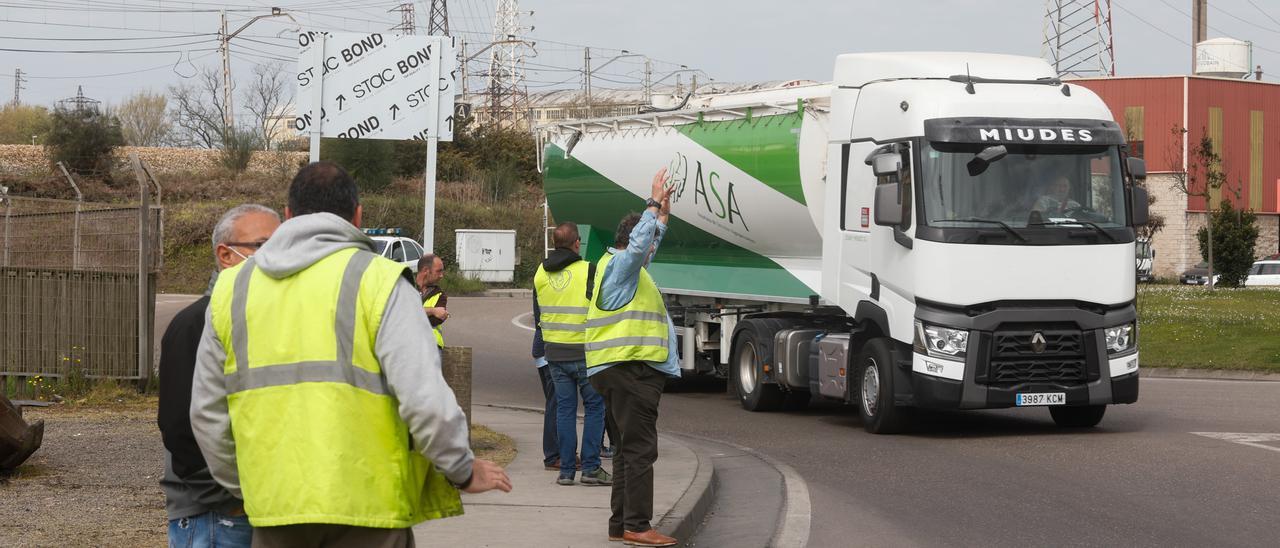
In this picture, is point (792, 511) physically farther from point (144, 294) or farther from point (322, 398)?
point (144, 294)

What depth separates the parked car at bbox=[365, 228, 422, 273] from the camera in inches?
1340

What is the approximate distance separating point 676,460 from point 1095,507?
→ 3323 mm

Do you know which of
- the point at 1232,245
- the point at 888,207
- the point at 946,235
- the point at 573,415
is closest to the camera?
the point at 573,415

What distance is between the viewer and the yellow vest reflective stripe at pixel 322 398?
3.92 meters

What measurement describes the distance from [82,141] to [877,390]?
161ft

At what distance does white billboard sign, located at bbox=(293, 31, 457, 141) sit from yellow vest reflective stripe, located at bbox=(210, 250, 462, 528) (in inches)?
279

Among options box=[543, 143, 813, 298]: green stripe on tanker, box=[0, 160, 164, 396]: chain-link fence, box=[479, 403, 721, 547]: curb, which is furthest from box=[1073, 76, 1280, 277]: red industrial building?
box=[479, 403, 721, 547]: curb

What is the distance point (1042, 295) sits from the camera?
→ 13.0 m

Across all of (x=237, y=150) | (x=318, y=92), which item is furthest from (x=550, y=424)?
(x=237, y=150)

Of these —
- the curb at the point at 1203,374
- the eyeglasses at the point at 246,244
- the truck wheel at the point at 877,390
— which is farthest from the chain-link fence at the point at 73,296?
the curb at the point at 1203,374

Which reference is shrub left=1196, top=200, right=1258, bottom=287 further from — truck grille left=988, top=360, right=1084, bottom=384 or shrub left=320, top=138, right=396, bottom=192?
truck grille left=988, top=360, right=1084, bottom=384

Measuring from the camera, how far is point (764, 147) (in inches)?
628

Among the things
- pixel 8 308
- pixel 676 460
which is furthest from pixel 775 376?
pixel 8 308

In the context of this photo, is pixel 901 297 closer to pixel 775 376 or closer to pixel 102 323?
pixel 775 376
